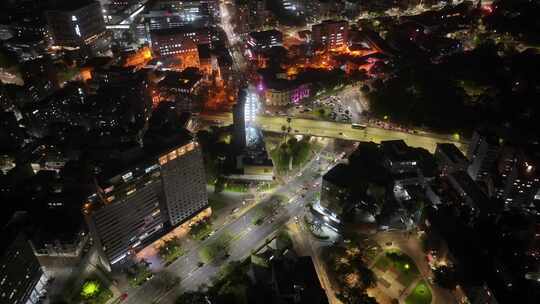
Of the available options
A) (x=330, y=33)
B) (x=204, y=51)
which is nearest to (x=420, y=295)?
(x=204, y=51)

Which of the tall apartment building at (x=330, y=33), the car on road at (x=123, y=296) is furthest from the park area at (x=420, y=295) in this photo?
the tall apartment building at (x=330, y=33)

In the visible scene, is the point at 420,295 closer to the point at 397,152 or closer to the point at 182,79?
the point at 397,152

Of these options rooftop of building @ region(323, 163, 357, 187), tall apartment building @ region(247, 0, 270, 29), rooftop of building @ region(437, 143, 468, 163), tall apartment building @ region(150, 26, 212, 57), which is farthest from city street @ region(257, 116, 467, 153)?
tall apartment building @ region(247, 0, 270, 29)

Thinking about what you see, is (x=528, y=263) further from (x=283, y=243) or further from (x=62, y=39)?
(x=62, y=39)

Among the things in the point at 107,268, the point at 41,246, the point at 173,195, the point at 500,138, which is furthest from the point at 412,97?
the point at 41,246

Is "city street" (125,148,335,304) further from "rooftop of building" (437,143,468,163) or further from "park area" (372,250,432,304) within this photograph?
"rooftop of building" (437,143,468,163)

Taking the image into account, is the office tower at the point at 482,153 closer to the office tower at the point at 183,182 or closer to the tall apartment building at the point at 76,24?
the office tower at the point at 183,182
